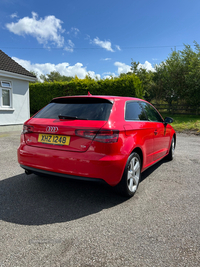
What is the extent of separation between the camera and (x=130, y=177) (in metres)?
3.49

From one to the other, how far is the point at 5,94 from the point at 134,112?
11.3 m

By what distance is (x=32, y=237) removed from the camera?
239 cm

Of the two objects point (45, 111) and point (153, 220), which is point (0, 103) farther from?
point (153, 220)

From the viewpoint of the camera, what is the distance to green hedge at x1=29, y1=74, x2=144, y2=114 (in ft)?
58.8

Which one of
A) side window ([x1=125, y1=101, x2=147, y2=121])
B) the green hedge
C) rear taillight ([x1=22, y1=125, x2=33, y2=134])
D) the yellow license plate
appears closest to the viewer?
the yellow license plate

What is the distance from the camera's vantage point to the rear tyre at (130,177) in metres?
3.27

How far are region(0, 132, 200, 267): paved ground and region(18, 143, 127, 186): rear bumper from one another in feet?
0.69

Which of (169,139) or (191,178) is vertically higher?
(169,139)

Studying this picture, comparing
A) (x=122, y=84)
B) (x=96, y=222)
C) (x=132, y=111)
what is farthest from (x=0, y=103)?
(x=96, y=222)

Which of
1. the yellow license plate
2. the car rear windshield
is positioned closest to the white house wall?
the car rear windshield

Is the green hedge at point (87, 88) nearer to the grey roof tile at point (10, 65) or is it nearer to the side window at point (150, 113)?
the grey roof tile at point (10, 65)

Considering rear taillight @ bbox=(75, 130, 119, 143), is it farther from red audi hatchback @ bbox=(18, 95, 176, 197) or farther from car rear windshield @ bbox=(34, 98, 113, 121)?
car rear windshield @ bbox=(34, 98, 113, 121)

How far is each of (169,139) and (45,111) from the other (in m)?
3.40

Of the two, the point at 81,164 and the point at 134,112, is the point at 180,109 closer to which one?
the point at 134,112
